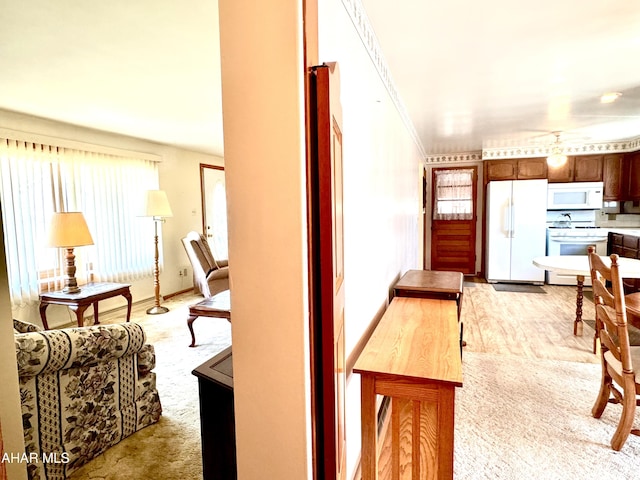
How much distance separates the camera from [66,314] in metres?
3.75

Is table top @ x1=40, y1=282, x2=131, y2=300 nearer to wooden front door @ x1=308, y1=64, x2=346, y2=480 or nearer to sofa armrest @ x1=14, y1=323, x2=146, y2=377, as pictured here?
sofa armrest @ x1=14, y1=323, x2=146, y2=377

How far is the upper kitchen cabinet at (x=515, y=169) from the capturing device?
5684mm

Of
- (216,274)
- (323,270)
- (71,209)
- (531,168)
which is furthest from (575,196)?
(71,209)

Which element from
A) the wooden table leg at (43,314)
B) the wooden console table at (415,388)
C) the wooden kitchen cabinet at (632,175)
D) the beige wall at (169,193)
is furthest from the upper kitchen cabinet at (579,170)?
the wooden table leg at (43,314)

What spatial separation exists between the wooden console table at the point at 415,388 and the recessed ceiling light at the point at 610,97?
2908mm

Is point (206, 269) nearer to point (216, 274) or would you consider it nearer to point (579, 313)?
point (216, 274)

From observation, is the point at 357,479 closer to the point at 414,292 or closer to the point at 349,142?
the point at 414,292

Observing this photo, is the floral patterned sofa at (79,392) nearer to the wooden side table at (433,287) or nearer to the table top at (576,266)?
the wooden side table at (433,287)

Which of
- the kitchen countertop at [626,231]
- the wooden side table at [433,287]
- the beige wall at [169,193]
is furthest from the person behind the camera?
the kitchen countertop at [626,231]

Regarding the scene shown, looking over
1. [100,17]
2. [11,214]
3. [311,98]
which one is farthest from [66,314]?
[311,98]

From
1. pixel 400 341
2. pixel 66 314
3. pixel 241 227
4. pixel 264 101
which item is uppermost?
pixel 264 101

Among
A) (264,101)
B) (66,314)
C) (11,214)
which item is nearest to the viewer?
(264,101)

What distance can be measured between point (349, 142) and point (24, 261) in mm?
3570

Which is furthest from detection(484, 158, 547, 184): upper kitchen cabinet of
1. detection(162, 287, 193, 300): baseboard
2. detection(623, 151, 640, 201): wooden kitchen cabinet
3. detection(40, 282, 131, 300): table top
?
detection(40, 282, 131, 300): table top
